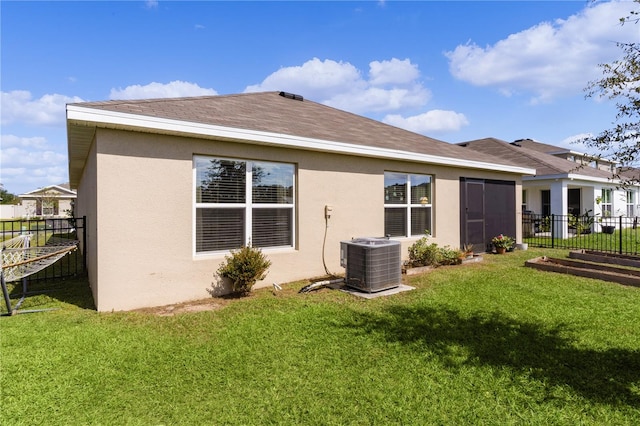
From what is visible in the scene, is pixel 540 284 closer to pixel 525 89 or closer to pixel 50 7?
pixel 525 89

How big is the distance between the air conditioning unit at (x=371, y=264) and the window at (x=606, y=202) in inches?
751

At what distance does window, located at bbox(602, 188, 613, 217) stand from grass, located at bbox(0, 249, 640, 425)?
17.2 metres

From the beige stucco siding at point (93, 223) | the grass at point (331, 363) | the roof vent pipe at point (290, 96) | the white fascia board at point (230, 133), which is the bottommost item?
the grass at point (331, 363)

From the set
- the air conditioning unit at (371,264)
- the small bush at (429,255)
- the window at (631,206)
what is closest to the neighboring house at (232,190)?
the small bush at (429,255)

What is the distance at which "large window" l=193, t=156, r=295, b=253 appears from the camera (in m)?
6.08

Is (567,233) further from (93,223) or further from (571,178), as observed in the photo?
(93,223)

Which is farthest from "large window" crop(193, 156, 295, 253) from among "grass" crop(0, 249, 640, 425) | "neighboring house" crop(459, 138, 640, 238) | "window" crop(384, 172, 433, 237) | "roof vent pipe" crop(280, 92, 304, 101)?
"neighboring house" crop(459, 138, 640, 238)

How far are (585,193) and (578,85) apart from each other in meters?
19.2

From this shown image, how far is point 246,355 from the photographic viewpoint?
12.3ft

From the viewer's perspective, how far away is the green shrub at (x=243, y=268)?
594 cm

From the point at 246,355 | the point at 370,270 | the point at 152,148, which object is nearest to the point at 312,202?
the point at 370,270

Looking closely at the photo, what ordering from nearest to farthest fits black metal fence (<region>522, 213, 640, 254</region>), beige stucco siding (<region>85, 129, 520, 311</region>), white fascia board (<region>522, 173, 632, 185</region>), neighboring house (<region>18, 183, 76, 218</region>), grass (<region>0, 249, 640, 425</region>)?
grass (<region>0, 249, 640, 425</region>) → beige stucco siding (<region>85, 129, 520, 311</region>) → black metal fence (<region>522, 213, 640, 254</region>) → white fascia board (<region>522, 173, 632, 185</region>) → neighboring house (<region>18, 183, 76, 218</region>)

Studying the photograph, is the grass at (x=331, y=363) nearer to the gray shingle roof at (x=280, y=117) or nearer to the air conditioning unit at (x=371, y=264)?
the air conditioning unit at (x=371, y=264)

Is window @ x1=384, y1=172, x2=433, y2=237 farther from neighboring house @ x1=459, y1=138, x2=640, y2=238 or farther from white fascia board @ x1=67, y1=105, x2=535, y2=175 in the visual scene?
neighboring house @ x1=459, y1=138, x2=640, y2=238
